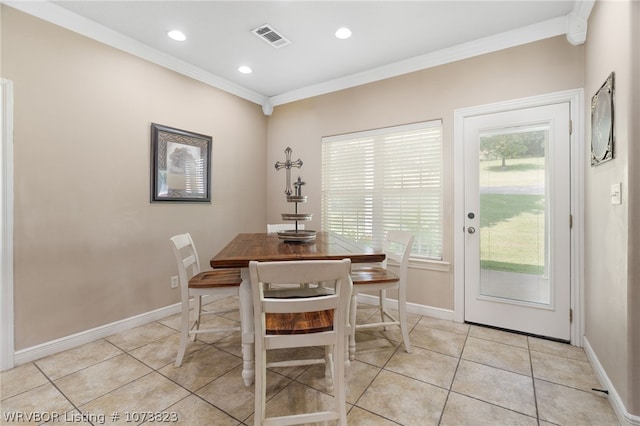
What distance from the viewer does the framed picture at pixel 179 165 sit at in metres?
2.89

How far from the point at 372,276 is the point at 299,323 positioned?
3.14 feet

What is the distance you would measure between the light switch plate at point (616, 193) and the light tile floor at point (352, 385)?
3.79 feet

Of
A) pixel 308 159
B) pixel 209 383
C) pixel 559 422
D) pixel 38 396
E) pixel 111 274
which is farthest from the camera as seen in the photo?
pixel 308 159

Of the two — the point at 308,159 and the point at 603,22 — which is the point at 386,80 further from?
the point at 603,22

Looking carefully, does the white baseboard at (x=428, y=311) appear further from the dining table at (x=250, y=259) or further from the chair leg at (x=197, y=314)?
the chair leg at (x=197, y=314)

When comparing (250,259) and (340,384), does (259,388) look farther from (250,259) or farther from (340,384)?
(250,259)

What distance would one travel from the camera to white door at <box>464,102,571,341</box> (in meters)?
2.40

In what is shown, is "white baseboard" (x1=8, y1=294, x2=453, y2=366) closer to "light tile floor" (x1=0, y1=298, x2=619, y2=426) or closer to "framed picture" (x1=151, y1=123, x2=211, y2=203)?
"light tile floor" (x1=0, y1=298, x2=619, y2=426)

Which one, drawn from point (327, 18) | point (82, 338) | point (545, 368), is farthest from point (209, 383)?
point (327, 18)

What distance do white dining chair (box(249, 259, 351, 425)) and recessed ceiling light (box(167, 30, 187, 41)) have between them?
8.03ft

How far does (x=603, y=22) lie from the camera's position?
1.85 metres

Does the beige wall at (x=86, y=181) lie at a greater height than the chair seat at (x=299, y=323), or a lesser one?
greater

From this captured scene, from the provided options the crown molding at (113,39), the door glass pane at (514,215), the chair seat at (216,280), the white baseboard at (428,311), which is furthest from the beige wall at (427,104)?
the chair seat at (216,280)

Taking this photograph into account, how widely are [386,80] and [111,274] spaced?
3355 millimetres
